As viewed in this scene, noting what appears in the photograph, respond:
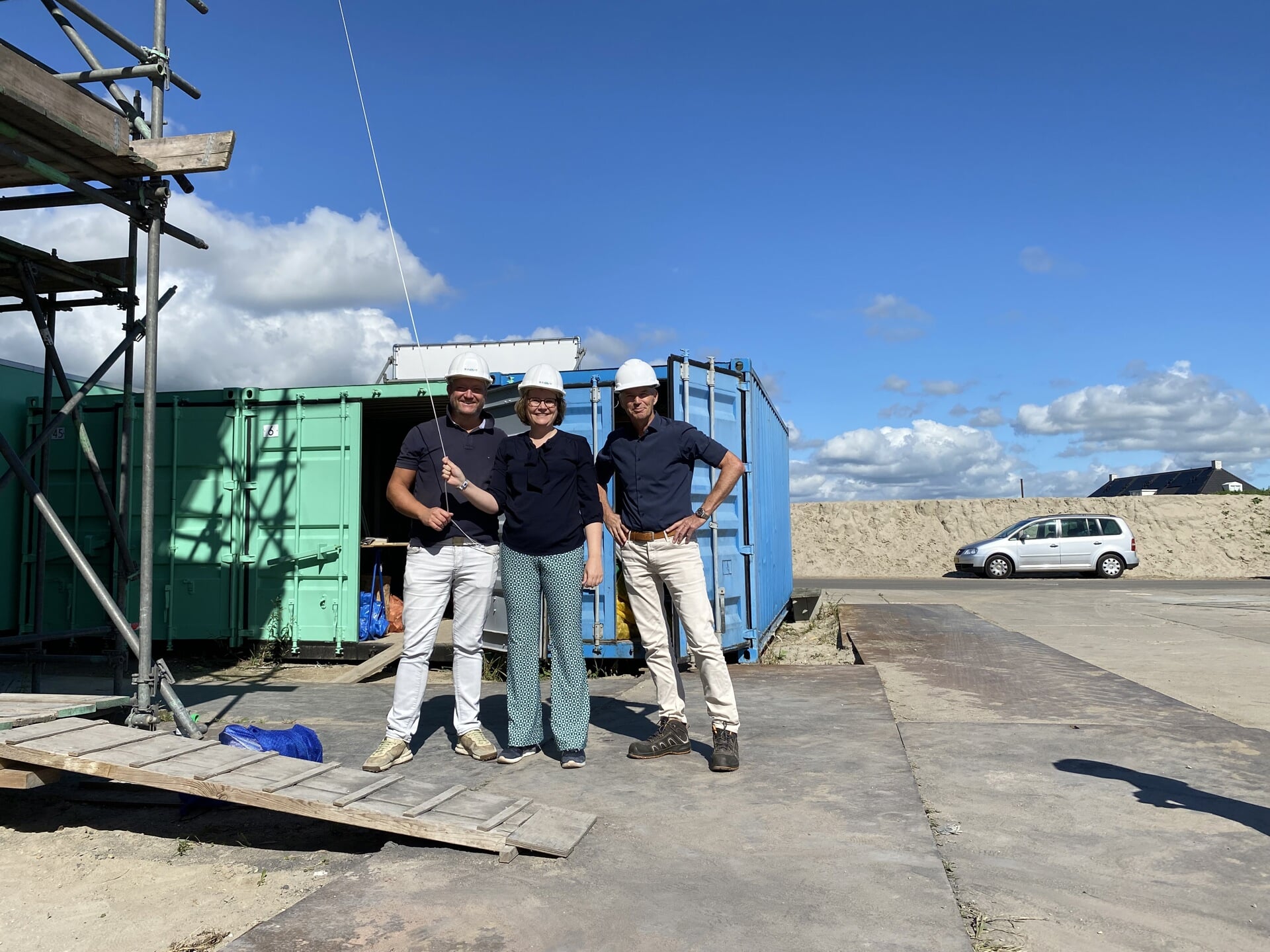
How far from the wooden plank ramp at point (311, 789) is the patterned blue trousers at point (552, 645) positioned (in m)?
0.81

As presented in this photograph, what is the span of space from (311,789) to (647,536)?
191 cm

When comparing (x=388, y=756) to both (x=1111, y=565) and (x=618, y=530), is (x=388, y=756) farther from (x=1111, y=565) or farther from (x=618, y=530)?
(x=1111, y=565)

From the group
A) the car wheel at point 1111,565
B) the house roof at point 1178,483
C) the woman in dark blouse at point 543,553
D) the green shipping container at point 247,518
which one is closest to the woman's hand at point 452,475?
the woman in dark blouse at point 543,553

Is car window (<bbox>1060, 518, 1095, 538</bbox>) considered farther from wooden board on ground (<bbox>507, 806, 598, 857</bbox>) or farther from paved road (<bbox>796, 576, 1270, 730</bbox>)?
wooden board on ground (<bbox>507, 806, 598, 857</bbox>)

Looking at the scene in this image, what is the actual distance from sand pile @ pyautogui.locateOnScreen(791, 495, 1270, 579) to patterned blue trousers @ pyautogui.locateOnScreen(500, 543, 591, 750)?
26.0 meters

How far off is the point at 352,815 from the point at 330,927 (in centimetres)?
74

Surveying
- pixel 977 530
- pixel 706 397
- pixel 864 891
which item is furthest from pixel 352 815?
pixel 977 530

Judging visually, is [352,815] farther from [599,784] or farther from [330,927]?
[599,784]

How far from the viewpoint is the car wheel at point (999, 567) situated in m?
22.8

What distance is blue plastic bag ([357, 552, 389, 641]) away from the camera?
354 inches

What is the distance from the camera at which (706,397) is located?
755 cm

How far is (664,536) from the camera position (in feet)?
14.4

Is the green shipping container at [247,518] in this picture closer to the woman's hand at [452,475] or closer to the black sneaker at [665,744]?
the woman's hand at [452,475]

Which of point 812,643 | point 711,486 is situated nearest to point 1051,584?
point 812,643
